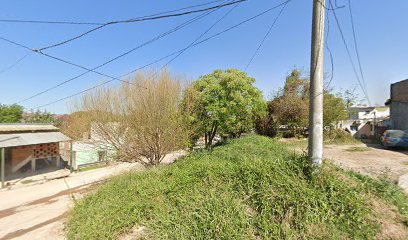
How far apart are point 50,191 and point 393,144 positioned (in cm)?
1912

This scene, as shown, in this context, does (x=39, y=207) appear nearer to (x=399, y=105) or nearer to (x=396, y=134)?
(x=396, y=134)

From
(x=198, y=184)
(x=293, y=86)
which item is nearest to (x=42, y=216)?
(x=198, y=184)

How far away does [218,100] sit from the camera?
10391mm

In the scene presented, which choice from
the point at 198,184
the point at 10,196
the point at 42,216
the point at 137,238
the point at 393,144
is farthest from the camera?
the point at 393,144

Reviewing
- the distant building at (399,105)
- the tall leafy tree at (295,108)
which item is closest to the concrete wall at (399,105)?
the distant building at (399,105)

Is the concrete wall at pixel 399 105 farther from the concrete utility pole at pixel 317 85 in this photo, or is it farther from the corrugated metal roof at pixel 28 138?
the corrugated metal roof at pixel 28 138

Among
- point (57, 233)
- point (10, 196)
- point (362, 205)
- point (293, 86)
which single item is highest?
point (293, 86)

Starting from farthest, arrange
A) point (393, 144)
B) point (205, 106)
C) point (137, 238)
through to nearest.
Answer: point (393, 144) < point (205, 106) < point (137, 238)

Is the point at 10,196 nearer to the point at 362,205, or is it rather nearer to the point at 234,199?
the point at 234,199

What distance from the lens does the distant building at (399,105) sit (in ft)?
48.5

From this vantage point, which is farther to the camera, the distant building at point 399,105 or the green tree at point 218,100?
the distant building at point 399,105

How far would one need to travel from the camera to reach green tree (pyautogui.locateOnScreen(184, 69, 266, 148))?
1005 cm

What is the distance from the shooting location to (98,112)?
9391 millimetres

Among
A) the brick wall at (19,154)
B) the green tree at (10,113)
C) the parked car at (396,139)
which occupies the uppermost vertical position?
the green tree at (10,113)
